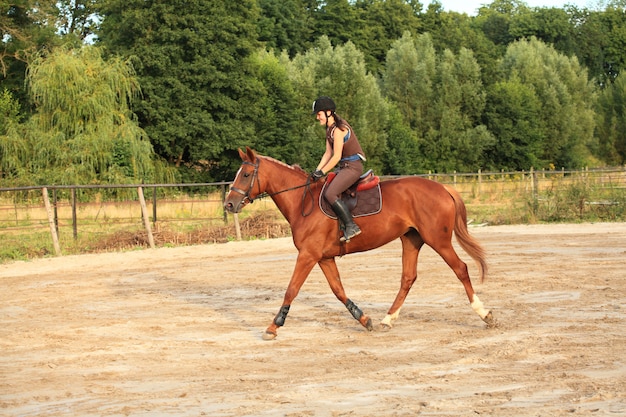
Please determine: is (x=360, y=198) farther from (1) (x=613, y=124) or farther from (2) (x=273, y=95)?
(1) (x=613, y=124)

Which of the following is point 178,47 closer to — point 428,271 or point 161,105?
point 161,105

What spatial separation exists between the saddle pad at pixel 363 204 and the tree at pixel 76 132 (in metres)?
26.2

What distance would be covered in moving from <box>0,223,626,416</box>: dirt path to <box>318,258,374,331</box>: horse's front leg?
0.48 feet

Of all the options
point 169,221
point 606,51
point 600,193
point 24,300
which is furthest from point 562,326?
point 606,51

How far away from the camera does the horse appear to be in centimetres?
978

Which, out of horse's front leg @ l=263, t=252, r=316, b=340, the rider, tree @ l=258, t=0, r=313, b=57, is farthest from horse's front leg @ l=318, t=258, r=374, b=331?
tree @ l=258, t=0, r=313, b=57

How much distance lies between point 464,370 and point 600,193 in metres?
20.8

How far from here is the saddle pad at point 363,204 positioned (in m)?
9.84

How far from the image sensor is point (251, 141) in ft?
165

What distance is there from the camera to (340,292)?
985cm

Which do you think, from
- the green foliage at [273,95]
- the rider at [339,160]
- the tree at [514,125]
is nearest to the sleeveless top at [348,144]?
the rider at [339,160]

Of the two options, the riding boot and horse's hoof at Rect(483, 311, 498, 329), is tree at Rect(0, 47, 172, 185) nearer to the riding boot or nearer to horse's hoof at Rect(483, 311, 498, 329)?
the riding boot

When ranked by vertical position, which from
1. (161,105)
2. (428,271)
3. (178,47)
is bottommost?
(428,271)

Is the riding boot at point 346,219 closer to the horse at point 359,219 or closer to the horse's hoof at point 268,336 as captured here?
the horse at point 359,219
